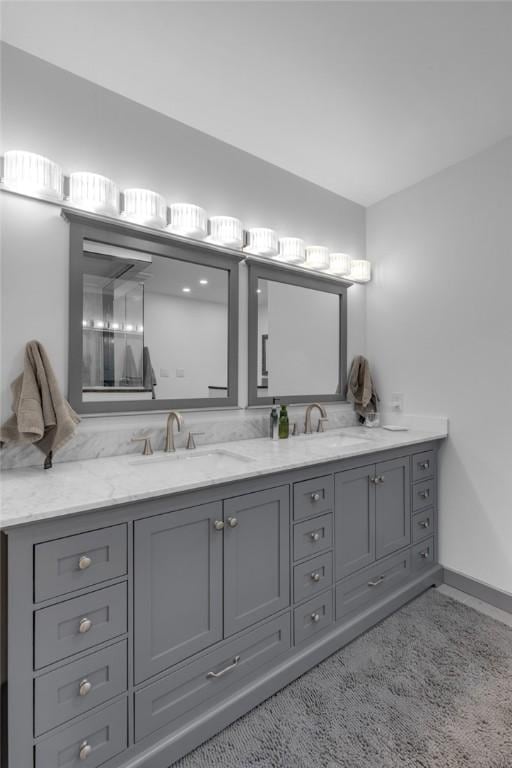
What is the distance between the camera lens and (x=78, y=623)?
107 cm

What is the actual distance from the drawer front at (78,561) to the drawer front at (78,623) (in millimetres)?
43

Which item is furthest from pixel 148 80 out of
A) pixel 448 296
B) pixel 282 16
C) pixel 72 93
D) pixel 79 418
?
pixel 448 296

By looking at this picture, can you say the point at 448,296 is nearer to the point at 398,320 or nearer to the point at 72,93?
the point at 398,320

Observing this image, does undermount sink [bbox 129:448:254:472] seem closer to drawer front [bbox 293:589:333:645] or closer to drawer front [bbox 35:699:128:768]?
drawer front [bbox 293:589:333:645]

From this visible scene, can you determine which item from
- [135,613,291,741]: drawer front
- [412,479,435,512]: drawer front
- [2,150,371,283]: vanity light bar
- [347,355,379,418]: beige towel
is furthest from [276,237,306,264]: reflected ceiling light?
[135,613,291,741]: drawer front

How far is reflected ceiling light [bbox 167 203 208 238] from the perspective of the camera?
1872mm

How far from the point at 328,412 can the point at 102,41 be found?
221cm

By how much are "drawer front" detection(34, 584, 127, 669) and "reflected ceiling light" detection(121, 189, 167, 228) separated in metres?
1.50

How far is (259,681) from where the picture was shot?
1468mm

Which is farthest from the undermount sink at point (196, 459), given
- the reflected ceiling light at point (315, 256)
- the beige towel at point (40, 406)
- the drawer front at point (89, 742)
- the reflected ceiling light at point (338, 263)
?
the reflected ceiling light at point (338, 263)

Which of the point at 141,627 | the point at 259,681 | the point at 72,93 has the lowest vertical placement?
the point at 259,681

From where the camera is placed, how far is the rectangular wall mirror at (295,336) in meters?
2.24

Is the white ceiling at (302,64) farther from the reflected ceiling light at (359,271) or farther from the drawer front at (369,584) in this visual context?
the drawer front at (369,584)

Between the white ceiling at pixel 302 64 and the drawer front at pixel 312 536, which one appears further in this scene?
the drawer front at pixel 312 536
